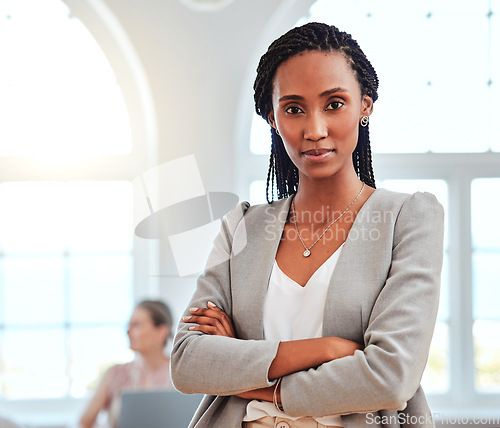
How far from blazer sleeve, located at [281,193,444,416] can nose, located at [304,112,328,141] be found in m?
0.26

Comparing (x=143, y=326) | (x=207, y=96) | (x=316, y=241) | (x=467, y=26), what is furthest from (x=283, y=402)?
(x=467, y=26)

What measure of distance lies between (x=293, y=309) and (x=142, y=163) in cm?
234

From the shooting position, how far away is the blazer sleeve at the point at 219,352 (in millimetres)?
1092

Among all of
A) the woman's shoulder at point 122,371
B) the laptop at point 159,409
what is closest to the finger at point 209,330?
the laptop at point 159,409

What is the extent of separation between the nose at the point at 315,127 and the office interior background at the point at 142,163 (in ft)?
6.66

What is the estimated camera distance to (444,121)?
3.38 metres

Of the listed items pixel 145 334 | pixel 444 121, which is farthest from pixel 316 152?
pixel 444 121

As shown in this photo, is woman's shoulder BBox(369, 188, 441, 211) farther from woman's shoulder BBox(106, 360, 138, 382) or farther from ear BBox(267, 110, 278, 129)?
woman's shoulder BBox(106, 360, 138, 382)

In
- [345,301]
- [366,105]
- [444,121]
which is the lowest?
[345,301]

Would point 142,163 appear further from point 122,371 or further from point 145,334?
point 122,371

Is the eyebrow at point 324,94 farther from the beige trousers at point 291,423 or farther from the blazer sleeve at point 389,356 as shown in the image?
the beige trousers at point 291,423

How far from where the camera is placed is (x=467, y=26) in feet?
11.1

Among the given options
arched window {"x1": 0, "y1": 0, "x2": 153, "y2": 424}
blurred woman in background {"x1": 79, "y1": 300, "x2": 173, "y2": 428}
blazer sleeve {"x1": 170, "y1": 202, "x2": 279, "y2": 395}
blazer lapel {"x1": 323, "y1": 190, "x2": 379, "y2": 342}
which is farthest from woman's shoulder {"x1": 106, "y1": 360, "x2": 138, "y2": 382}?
blazer lapel {"x1": 323, "y1": 190, "x2": 379, "y2": 342}

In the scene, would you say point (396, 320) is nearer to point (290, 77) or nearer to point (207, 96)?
point (290, 77)
